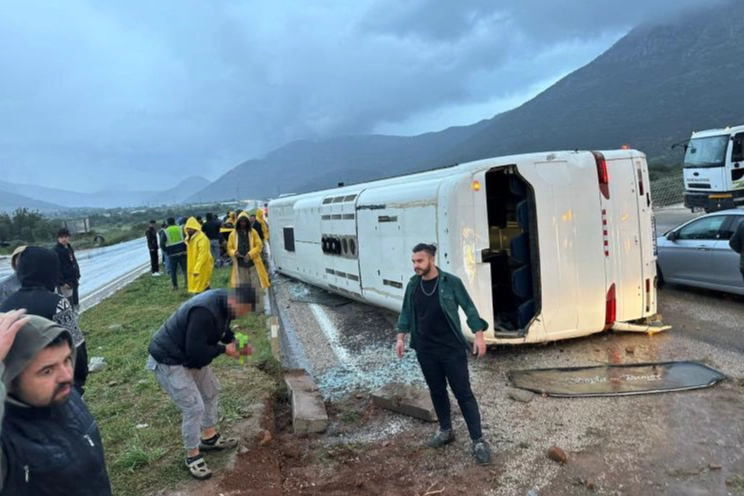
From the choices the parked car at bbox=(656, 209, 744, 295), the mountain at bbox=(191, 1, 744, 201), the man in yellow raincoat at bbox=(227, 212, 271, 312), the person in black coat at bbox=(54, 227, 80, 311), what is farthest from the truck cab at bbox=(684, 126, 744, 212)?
the mountain at bbox=(191, 1, 744, 201)

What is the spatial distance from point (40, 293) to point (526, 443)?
3.90m

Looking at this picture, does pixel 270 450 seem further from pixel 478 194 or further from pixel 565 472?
pixel 478 194

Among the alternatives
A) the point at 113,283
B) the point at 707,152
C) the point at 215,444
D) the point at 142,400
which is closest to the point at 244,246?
the point at 142,400

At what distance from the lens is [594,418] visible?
4.79m

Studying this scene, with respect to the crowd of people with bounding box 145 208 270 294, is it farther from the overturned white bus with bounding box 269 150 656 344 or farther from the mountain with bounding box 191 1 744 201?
the mountain with bounding box 191 1 744 201

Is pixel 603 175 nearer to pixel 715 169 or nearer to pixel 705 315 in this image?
pixel 705 315

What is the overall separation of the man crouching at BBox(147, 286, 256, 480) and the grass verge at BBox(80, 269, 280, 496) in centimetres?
34

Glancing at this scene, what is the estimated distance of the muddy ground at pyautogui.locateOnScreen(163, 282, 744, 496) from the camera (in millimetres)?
3865

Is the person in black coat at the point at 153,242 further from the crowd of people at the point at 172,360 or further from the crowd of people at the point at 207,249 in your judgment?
the crowd of people at the point at 172,360

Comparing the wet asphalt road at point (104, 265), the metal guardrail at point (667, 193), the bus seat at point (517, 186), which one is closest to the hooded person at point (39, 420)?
the bus seat at point (517, 186)

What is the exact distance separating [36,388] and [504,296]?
6.26 metres

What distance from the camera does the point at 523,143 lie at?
106 metres

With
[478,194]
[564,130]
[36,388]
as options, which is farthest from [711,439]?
[564,130]

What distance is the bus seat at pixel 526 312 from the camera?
6551 mm
